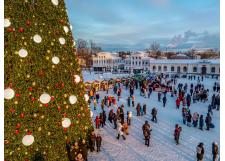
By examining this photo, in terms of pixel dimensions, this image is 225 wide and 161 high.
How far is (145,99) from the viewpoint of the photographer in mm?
23750

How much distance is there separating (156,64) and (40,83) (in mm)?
60717

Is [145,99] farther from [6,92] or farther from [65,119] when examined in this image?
[6,92]

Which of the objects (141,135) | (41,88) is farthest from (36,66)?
(141,135)

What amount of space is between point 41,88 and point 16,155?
201cm

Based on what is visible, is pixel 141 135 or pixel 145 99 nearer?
pixel 141 135

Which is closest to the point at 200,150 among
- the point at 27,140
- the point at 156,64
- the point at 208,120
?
the point at 208,120

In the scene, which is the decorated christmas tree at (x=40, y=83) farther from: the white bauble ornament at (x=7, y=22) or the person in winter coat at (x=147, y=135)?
the person in winter coat at (x=147, y=135)

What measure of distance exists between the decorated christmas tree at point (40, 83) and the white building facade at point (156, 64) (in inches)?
2106

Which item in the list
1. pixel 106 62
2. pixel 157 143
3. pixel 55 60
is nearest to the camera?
pixel 55 60

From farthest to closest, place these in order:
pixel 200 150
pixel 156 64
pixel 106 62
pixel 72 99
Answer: pixel 106 62, pixel 156 64, pixel 200 150, pixel 72 99

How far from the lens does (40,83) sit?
24.1 feet

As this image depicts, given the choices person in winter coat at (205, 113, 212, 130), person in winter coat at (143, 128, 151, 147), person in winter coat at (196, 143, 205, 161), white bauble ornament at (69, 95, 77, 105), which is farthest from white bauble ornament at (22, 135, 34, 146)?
person in winter coat at (205, 113, 212, 130)

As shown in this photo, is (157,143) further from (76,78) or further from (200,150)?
(76,78)

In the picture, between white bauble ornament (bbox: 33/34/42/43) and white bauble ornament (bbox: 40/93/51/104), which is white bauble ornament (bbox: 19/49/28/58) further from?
white bauble ornament (bbox: 40/93/51/104)
